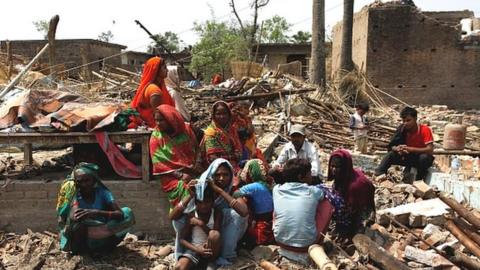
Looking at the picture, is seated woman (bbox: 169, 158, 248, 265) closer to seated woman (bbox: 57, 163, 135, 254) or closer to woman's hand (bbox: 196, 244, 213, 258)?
woman's hand (bbox: 196, 244, 213, 258)

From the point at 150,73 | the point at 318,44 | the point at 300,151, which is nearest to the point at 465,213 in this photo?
the point at 300,151

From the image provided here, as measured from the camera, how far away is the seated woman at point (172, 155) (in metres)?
4.47

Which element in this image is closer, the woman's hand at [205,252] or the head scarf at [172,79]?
the woman's hand at [205,252]

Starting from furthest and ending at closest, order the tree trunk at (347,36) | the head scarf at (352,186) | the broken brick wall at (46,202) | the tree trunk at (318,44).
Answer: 1. the tree trunk at (347,36)
2. the tree trunk at (318,44)
3. the broken brick wall at (46,202)
4. the head scarf at (352,186)

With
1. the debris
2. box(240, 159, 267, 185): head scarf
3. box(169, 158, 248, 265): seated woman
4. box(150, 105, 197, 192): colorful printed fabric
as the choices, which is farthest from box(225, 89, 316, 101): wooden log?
the debris

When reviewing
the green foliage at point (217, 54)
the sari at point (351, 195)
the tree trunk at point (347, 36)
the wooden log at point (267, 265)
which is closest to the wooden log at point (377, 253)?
the sari at point (351, 195)

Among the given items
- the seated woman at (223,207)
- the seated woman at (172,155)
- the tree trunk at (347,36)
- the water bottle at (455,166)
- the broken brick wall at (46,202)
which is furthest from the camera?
the tree trunk at (347,36)

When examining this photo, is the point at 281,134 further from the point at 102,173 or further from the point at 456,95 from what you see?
the point at 456,95

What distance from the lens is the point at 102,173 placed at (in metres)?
5.33

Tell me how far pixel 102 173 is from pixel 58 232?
2.59 feet

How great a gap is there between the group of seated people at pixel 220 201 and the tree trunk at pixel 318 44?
9.88 meters

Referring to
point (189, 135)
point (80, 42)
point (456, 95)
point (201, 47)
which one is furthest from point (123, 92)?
point (201, 47)

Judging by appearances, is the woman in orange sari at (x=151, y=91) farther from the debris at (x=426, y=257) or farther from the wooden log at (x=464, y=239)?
the wooden log at (x=464, y=239)

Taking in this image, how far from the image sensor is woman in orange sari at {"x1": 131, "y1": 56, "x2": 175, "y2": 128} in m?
5.05
